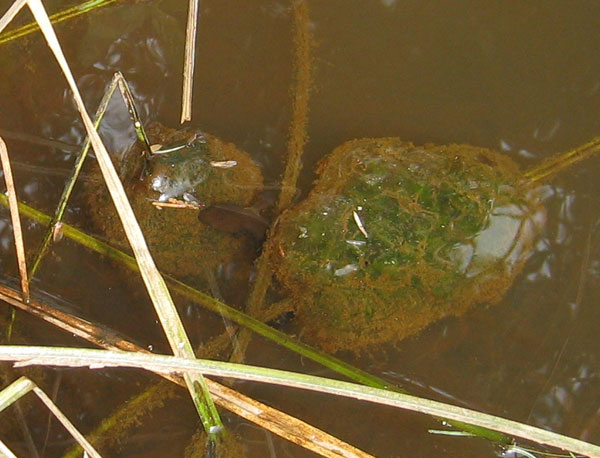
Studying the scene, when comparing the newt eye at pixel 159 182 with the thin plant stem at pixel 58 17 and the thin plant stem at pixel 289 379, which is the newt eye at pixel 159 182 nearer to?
the thin plant stem at pixel 58 17

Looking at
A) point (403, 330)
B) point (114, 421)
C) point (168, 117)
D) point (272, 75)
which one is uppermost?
point (272, 75)

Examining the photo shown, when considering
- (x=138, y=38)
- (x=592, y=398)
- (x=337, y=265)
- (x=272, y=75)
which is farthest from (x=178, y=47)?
(x=592, y=398)

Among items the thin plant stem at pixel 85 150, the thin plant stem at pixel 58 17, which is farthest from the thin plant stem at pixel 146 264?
the thin plant stem at pixel 58 17

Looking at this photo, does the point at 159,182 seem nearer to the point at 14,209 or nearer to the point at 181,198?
the point at 181,198

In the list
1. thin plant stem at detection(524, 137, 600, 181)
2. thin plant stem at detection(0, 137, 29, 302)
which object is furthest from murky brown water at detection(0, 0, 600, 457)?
thin plant stem at detection(0, 137, 29, 302)

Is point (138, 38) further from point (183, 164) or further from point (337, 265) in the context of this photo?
point (337, 265)

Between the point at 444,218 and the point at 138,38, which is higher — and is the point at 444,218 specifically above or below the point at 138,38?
below
